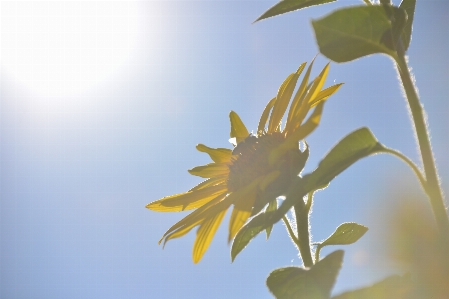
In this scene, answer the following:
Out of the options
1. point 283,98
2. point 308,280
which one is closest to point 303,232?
point 308,280

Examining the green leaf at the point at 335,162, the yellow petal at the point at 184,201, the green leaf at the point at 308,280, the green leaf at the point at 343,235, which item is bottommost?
the green leaf at the point at 343,235

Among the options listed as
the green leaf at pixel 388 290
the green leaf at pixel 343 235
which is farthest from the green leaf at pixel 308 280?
the green leaf at pixel 343 235

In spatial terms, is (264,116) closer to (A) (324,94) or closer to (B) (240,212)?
(A) (324,94)

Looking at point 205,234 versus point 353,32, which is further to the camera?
point 205,234

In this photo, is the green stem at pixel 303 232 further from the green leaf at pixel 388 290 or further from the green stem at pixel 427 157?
the green stem at pixel 427 157

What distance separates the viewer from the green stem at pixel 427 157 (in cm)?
90

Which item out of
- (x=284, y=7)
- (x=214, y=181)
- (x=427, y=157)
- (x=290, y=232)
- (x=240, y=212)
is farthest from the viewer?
(x=214, y=181)

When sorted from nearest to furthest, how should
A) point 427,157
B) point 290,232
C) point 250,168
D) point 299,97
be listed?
point 427,157 < point 290,232 < point 299,97 < point 250,168

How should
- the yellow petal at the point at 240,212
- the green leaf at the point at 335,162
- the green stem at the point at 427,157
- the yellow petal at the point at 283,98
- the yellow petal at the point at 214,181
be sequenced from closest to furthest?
the green stem at the point at 427,157, the green leaf at the point at 335,162, the yellow petal at the point at 240,212, the yellow petal at the point at 283,98, the yellow petal at the point at 214,181

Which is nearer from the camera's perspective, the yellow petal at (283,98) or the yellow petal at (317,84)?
the yellow petal at (317,84)

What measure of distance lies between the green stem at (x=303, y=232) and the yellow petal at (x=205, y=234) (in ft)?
1.00

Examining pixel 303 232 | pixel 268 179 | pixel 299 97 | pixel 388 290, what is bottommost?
pixel 388 290

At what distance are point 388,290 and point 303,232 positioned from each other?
42cm

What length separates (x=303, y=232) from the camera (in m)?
1.42
